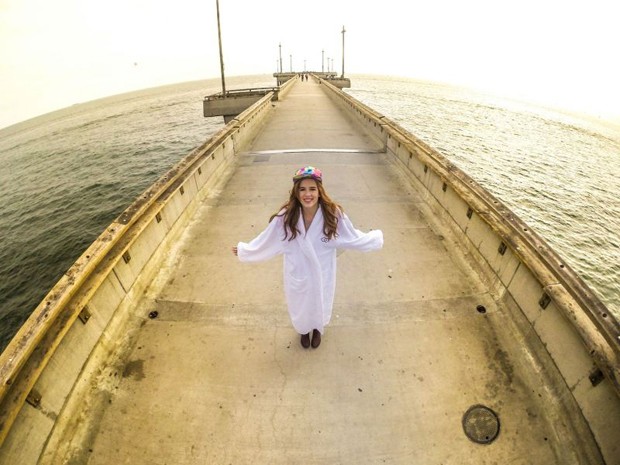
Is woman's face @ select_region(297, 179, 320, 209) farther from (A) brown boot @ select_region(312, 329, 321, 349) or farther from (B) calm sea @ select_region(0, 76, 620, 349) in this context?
(B) calm sea @ select_region(0, 76, 620, 349)

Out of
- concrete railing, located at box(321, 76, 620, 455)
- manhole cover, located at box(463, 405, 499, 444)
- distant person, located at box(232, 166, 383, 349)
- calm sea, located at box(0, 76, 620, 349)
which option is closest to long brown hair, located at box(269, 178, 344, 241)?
distant person, located at box(232, 166, 383, 349)

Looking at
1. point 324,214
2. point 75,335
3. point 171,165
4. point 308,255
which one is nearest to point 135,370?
point 75,335

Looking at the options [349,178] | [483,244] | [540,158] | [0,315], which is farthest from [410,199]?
[540,158]

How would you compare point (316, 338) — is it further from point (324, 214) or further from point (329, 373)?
point (324, 214)

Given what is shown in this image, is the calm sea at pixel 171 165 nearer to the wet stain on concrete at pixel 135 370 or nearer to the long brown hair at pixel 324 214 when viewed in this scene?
the wet stain on concrete at pixel 135 370

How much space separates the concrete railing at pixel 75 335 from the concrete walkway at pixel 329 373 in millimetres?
261

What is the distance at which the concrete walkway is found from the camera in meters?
2.19

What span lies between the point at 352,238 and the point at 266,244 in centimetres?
78

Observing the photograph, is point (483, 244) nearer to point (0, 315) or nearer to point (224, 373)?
point (224, 373)

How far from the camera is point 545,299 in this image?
259cm

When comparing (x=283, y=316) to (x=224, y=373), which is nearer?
(x=224, y=373)

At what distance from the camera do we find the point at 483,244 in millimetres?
3793

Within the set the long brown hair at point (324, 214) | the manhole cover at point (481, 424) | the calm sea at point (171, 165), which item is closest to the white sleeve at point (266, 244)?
the long brown hair at point (324, 214)

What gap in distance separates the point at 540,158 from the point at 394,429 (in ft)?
93.4
